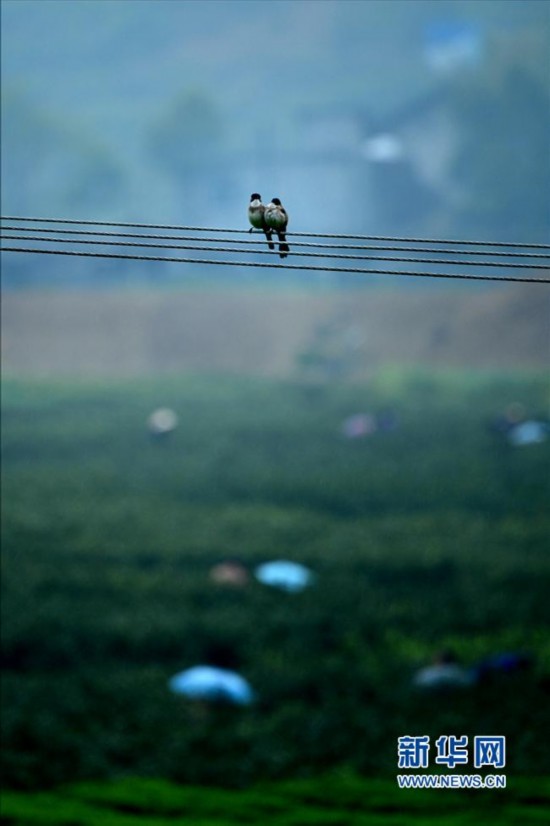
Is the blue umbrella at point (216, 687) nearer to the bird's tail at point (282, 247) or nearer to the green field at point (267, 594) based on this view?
the green field at point (267, 594)

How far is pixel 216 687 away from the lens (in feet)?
77.7

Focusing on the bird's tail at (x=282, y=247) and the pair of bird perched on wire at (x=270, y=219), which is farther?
the pair of bird perched on wire at (x=270, y=219)

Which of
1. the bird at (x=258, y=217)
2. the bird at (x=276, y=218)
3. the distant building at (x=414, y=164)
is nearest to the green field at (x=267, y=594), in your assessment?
the distant building at (x=414, y=164)

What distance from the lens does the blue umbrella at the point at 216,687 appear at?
2353 centimetres

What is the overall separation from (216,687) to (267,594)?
3731 millimetres

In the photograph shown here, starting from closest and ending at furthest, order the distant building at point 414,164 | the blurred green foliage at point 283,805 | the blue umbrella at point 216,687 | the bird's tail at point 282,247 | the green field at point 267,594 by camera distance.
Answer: the bird's tail at point 282,247, the blurred green foliage at point 283,805, the green field at point 267,594, the blue umbrella at point 216,687, the distant building at point 414,164

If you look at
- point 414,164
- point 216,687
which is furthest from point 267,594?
point 414,164

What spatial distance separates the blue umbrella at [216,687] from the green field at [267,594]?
0.84 ft

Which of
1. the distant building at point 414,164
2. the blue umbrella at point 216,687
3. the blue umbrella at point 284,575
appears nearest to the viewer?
the blue umbrella at point 216,687

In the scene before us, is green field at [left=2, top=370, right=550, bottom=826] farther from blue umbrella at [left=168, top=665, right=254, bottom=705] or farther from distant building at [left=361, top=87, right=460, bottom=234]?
distant building at [left=361, top=87, right=460, bottom=234]

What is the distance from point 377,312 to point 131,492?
10984mm

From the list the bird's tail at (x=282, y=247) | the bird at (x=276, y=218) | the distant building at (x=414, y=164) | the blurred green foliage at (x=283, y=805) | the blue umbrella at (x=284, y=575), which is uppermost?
the distant building at (x=414, y=164)

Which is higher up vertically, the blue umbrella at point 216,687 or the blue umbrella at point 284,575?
the blue umbrella at point 284,575

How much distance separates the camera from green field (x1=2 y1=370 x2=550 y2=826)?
2130cm
